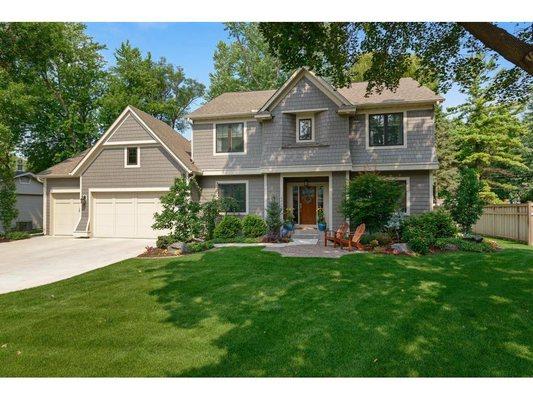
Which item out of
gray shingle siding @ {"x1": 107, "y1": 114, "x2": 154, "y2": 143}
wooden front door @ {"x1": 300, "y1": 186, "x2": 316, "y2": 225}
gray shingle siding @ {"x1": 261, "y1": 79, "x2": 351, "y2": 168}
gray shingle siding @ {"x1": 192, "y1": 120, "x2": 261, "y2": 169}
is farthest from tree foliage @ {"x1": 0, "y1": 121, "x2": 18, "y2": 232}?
wooden front door @ {"x1": 300, "y1": 186, "x2": 316, "y2": 225}

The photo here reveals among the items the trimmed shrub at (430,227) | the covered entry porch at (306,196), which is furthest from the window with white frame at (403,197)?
the covered entry porch at (306,196)

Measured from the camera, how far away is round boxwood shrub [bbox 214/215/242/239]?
1398 cm

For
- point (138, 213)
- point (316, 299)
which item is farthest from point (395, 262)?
point (138, 213)

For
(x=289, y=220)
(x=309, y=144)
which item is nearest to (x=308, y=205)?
(x=289, y=220)

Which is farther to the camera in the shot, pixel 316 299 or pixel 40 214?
pixel 40 214

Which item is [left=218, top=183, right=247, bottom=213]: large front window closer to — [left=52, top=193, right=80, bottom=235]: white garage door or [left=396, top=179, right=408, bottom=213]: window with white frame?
[left=396, top=179, right=408, bottom=213]: window with white frame

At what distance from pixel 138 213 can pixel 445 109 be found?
23.3 metres

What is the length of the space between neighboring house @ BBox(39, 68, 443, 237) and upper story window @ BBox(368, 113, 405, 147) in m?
0.04

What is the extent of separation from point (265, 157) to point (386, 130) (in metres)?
5.43

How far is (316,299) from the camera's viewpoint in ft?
19.1

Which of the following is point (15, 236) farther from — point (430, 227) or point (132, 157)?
point (430, 227)

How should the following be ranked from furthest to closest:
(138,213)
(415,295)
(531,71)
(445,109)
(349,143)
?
(445,109), (138,213), (349,143), (415,295), (531,71)

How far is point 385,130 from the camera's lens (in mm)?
14320
